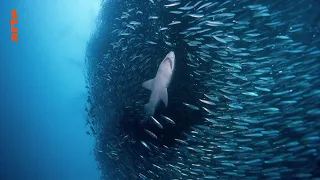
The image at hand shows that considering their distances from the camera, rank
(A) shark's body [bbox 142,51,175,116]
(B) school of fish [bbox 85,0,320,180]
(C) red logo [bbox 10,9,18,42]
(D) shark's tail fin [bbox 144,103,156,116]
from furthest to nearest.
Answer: (C) red logo [bbox 10,9,18,42] → (D) shark's tail fin [bbox 144,103,156,116] → (A) shark's body [bbox 142,51,175,116] → (B) school of fish [bbox 85,0,320,180]

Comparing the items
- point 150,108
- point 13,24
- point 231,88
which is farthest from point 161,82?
point 13,24

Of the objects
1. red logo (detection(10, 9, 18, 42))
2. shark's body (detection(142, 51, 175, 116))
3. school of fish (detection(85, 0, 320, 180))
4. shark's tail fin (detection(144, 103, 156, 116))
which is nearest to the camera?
school of fish (detection(85, 0, 320, 180))

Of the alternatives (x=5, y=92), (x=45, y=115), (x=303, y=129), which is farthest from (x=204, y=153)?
(x=45, y=115)

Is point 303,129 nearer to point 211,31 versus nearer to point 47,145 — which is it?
point 211,31

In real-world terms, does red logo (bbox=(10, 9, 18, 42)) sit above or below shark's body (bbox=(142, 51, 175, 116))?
above

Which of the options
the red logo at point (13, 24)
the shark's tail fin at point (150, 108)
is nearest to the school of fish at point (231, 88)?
the shark's tail fin at point (150, 108)

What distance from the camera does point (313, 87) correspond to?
4910 mm

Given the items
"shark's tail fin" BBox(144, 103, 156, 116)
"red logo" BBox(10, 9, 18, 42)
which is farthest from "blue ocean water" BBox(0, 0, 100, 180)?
"shark's tail fin" BBox(144, 103, 156, 116)

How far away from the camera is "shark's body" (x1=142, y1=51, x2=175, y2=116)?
17.9 ft

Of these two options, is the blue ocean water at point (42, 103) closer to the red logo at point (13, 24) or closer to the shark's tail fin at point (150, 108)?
the red logo at point (13, 24)

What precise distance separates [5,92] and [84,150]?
15137 millimetres

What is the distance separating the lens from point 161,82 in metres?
5.90

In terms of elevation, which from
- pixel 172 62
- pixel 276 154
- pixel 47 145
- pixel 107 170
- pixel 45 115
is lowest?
pixel 276 154

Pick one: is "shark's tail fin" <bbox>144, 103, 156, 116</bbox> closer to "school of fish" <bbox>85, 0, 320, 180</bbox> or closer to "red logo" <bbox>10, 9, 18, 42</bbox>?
"school of fish" <bbox>85, 0, 320, 180</bbox>
